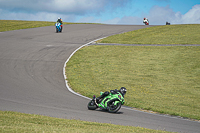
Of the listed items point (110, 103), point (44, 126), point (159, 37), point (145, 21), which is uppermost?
point (145, 21)

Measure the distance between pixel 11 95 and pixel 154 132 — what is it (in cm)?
777

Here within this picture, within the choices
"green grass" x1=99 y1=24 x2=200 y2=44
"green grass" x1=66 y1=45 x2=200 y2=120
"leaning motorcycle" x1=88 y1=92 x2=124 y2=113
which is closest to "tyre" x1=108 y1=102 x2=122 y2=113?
"leaning motorcycle" x1=88 y1=92 x2=124 y2=113

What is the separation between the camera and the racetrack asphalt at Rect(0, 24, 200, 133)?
9.61 metres

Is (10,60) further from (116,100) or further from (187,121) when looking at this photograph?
(187,121)

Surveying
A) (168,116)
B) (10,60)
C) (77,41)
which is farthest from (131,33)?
(168,116)

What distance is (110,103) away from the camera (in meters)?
10.8

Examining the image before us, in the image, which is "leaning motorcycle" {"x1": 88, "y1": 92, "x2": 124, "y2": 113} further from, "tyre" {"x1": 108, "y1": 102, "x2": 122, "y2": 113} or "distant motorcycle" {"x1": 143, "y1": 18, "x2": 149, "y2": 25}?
"distant motorcycle" {"x1": 143, "y1": 18, "x2": 149, "y2": 25}

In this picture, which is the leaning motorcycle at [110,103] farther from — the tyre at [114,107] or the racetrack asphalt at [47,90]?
the racetrack asphalt at [47,90]

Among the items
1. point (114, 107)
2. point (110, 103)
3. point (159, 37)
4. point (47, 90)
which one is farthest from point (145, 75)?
point (159, 37)

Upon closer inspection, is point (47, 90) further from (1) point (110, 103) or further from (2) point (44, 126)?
(2) point (44, 126)

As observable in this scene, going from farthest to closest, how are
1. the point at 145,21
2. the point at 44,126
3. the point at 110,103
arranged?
1. the point at 145,21
2. the point at 110,103
3. the point at 44,126

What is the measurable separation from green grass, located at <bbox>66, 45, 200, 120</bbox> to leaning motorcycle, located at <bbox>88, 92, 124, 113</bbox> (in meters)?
2.27

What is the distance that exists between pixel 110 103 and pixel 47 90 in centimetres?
492

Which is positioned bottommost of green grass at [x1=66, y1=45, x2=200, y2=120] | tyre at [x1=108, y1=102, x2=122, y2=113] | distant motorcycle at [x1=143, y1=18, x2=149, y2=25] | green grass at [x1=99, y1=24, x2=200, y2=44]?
tyre at [x1=108, y1=102, x2=122, y2=113]
